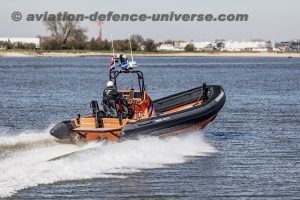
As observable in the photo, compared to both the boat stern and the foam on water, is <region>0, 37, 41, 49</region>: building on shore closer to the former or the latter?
the foam on water

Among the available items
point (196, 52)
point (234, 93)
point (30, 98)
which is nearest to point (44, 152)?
point (30, 98)

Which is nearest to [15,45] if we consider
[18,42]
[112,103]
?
[18,42]

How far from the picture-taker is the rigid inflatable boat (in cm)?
1661

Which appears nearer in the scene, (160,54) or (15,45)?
(15,45)

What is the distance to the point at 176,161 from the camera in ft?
54.4

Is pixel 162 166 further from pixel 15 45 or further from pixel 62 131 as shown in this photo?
pixel 15 45

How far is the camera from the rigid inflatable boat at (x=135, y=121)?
16609 mm

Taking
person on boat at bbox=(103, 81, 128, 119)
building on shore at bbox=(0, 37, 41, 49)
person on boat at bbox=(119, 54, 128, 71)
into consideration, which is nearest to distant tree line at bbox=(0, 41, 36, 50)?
building on shore at bbox=(0, 37, 41, 49)

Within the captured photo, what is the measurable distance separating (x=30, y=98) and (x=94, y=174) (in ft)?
66.1

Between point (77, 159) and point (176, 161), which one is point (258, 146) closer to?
point (176, 161)

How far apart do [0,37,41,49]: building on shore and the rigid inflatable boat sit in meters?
123

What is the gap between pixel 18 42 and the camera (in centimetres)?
14500

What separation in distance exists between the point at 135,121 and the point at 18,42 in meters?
131

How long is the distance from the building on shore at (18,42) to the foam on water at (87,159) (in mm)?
124329
